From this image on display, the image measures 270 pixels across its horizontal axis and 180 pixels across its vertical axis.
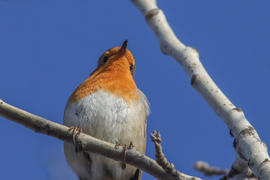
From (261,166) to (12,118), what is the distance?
2283 mm

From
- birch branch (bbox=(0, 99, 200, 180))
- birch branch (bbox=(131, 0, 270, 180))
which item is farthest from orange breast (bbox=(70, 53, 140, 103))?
birch branch (bbox=(0, 99, 200, 180))

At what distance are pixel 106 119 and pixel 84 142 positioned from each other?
4.27ft

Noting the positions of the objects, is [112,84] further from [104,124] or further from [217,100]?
[217,100]

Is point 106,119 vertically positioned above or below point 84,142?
above

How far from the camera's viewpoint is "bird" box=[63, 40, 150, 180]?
4637mm

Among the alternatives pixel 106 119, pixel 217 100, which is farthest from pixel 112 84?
pixel 217 100

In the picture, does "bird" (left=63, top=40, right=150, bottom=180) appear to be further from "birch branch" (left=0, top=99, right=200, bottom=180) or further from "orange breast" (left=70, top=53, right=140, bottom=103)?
"birch branch" (left=0, top=99, right=200, bottom=180)

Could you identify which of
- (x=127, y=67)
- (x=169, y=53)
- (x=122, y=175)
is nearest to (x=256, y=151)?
(x=169, y=53)

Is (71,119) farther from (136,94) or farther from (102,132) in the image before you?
(136,94)

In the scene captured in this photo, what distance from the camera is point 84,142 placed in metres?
3.34

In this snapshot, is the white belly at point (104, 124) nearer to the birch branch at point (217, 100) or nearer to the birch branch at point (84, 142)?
the birch branch at point (217, 100)

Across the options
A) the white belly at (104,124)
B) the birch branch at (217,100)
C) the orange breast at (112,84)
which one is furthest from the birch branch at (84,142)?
the orange breast at (112,84)

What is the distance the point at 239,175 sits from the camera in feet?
12.6

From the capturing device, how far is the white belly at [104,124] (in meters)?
4.63
